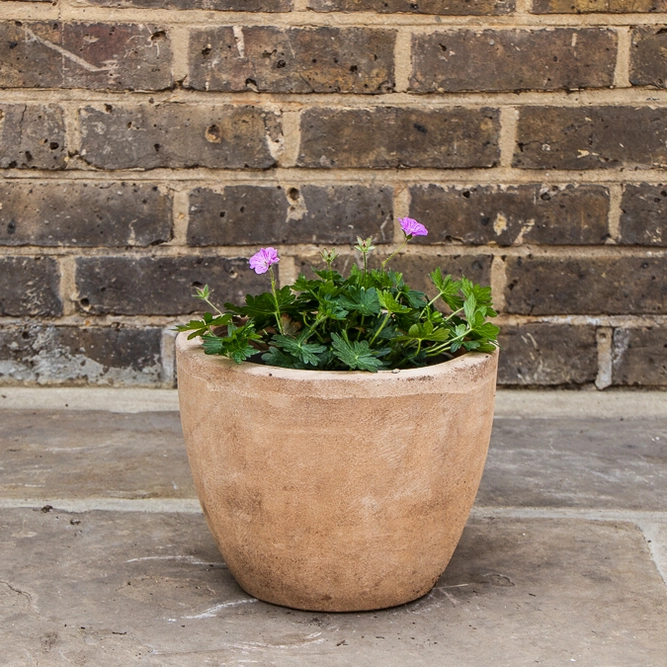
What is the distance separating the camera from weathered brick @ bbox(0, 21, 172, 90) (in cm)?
230

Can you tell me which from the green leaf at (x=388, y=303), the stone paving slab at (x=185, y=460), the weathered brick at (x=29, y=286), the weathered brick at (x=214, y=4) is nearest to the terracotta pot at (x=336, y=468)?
the green leaf at (x=388, y=303)

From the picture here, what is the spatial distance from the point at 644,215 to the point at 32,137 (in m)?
1.58

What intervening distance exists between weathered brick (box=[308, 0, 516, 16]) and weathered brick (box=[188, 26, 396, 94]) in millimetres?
53

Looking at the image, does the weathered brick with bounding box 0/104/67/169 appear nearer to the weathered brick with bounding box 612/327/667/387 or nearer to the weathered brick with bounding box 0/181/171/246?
the weathered brick with bounding box 0/181/171/246

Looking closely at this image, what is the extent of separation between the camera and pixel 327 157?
2340 millimetres

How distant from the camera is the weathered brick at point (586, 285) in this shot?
238 cm

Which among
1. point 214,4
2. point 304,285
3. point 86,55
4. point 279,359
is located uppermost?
point 214,4

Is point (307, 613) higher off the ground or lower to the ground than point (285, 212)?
lower

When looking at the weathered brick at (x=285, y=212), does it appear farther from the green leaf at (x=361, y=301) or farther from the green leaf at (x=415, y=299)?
the green leaf at (x=361, y=301)

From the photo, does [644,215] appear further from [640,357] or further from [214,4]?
[214,4]

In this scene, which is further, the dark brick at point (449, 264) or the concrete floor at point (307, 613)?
the dark brick at point (449, 264)

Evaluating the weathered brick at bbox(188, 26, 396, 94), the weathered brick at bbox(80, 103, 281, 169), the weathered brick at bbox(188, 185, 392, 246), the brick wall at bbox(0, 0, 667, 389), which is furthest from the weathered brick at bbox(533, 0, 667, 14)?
the weathered brick at bbox(80, 103, 281, 169)

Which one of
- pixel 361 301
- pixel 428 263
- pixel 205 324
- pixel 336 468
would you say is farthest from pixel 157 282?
pixel 336 468

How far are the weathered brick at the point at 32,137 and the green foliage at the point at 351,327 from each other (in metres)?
1.08
